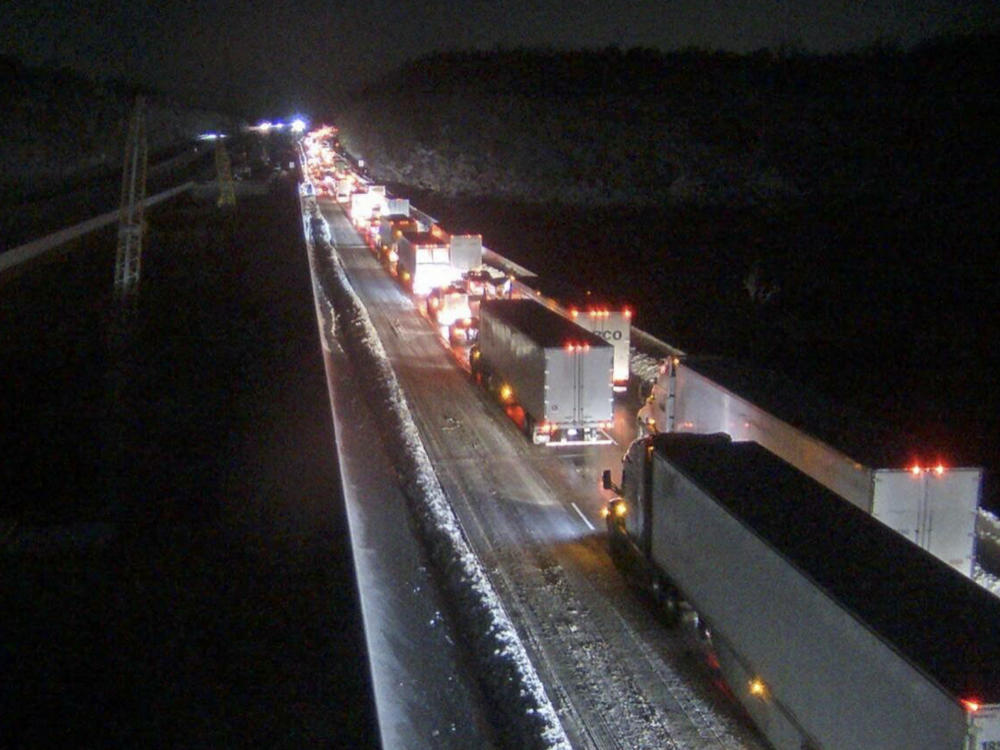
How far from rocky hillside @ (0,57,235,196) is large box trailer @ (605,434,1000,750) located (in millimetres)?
79746

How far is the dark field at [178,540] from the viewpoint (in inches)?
482

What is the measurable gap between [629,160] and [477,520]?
87937 mm

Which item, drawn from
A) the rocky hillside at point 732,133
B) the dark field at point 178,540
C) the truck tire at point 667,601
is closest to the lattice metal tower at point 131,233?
the dark field at point 178,540

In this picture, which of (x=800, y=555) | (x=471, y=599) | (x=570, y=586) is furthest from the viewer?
(x=570, y=586)

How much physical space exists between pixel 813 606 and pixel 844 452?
18.2 ft

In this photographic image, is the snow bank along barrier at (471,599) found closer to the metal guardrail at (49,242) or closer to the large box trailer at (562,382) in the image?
the large box trailer at (562,382)

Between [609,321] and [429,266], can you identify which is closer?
[609,321]

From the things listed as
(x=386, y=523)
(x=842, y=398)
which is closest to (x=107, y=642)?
(x=386, y=523)

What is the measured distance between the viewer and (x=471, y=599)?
14383 millimetres

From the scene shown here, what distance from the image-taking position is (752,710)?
11047 mm

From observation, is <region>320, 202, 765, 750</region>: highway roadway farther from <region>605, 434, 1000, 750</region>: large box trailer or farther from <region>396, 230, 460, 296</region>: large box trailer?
<region>396, 230, 460, 296</region>: large box trailer

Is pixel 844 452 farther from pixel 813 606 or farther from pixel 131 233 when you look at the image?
pixel 131 233

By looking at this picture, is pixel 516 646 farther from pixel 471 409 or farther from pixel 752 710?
pixel 471 409

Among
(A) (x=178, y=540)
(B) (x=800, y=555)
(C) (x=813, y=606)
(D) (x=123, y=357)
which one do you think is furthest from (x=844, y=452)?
(D) (x=123, y=357)
